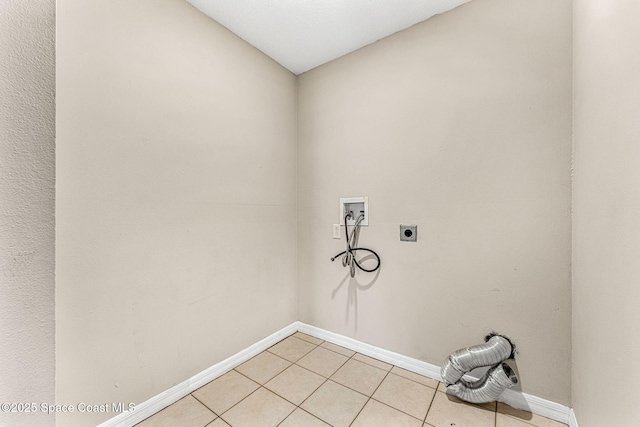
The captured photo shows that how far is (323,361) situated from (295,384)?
31cm

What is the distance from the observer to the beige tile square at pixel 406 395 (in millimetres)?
1380

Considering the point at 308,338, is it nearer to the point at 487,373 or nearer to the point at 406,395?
the point at 406,395

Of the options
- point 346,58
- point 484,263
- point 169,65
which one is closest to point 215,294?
point 169,65

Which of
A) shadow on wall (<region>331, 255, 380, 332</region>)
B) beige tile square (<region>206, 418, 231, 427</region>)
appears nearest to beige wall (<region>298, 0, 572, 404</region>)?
shadow on wall (<region>331, 255, 380, 332</region>)

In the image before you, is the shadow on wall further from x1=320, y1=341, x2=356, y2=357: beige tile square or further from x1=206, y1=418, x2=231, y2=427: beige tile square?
x1=206, y1=418, x2=231, y2=427: beige tile square

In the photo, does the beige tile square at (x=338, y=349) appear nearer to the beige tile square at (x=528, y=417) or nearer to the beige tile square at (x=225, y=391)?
the beige tile square at (x=225, y=391)

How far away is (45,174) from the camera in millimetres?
844

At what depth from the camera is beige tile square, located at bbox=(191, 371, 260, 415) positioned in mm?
1424

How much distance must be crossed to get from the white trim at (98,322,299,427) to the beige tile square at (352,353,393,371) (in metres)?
0.68

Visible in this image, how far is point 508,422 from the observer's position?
1293mm

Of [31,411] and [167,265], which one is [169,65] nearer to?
[167,265]

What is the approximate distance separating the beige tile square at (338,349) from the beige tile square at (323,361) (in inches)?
1.5

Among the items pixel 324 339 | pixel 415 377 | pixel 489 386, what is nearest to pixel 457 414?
pixel 489 386

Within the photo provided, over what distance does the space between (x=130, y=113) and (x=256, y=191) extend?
0.90m
